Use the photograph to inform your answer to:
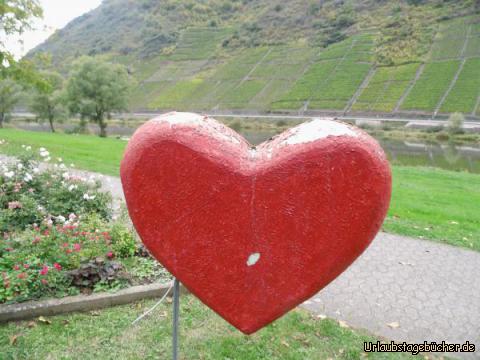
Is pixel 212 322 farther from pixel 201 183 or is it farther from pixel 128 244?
pixel 201 183

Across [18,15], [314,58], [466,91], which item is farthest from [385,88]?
[18,15]

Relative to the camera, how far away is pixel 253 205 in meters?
2.21

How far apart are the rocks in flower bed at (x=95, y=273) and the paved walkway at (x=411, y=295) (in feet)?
7.21

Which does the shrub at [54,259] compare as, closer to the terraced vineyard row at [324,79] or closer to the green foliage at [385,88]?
the terraced vineyard row at [324,79]

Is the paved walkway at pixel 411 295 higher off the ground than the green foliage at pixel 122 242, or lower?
lower

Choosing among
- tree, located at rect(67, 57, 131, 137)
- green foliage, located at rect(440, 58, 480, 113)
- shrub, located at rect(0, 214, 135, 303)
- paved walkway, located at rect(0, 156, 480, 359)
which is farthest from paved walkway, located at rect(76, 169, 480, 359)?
green foliage, located at rect(440, 58, 480, 113)

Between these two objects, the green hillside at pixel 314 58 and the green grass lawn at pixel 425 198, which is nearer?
the green grass lawn at pixel 425 198

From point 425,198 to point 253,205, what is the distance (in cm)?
947

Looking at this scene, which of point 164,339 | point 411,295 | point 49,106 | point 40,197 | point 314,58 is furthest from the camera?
point 314,58

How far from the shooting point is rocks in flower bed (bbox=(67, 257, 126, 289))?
4.50m

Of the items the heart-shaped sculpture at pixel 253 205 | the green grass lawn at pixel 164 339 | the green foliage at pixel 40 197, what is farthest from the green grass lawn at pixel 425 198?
the heart-shaped sculpture at pixel 253 205

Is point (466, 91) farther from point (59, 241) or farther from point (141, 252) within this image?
point (59, 241)

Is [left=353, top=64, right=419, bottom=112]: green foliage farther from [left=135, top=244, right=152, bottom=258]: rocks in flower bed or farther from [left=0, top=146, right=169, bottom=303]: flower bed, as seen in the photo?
[left=135, top=244, right=152, bottom=258]: rocks in flower bed

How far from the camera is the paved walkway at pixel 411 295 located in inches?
173
